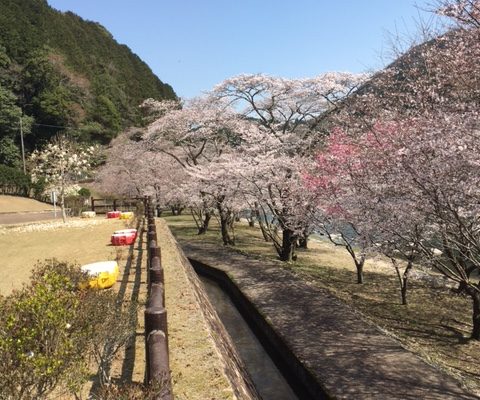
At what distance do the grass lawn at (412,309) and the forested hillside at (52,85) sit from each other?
4716 cm

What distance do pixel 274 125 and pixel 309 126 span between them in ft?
5.94

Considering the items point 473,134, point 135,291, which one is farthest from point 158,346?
point 473,134

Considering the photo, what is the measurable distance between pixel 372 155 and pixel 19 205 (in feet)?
134

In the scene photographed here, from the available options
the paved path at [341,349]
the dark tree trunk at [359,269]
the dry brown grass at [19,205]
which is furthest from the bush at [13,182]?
the dark tree trunk at [359,269]

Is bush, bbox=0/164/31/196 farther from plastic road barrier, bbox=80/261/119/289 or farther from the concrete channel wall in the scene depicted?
plastic road barrier, bbox=80/261/119/289

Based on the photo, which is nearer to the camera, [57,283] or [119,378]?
[57,283]

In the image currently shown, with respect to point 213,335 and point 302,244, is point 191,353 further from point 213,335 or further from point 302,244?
point 302,244

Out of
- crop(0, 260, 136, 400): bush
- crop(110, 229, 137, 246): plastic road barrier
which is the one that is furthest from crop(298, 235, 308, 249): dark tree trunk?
crop(0, 260, 136, 400): bush

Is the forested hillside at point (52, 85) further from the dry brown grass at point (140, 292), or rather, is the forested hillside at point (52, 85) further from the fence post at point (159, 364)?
the fence post at point (159, 364)

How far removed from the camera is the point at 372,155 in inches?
435

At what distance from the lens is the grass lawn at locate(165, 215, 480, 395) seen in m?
8.46

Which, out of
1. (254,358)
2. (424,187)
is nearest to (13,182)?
(254,358)

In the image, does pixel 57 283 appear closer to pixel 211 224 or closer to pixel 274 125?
pixel 274 125

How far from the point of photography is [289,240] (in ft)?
61.7
